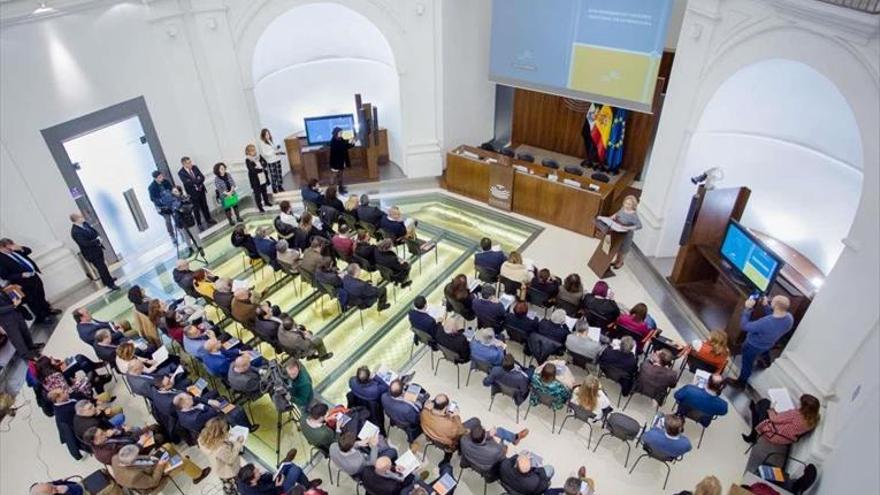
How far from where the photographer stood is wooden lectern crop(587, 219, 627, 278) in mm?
8898

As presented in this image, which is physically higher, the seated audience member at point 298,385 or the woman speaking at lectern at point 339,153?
the woman speaking at lectern at point 339,153

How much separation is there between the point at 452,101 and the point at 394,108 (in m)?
1.44

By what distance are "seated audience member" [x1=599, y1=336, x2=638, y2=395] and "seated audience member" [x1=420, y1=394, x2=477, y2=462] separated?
6.04 ft

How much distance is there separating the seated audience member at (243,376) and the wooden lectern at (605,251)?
18.7 feet

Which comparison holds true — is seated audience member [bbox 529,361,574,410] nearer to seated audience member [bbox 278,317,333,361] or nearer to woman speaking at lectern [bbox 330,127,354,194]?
seated audience member [bbox 278,317,333,361]

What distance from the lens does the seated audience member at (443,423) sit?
19.2 ft

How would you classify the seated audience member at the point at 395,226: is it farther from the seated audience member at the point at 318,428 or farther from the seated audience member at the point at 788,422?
the seated audience member at the point at 788,422

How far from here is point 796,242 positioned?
8758 millimetres

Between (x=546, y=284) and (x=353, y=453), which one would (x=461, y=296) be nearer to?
(x=546, y=284)

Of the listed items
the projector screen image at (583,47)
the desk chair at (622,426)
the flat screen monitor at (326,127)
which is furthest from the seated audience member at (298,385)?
the projector screen image at (583,47)

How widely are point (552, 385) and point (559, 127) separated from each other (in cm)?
769

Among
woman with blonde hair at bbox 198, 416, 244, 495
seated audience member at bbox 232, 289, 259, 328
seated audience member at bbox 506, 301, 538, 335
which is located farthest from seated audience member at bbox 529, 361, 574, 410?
seated audience member at bbox 232, 289, 259, 328

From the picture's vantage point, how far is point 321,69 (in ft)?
41.5

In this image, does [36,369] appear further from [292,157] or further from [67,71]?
[292,157]
